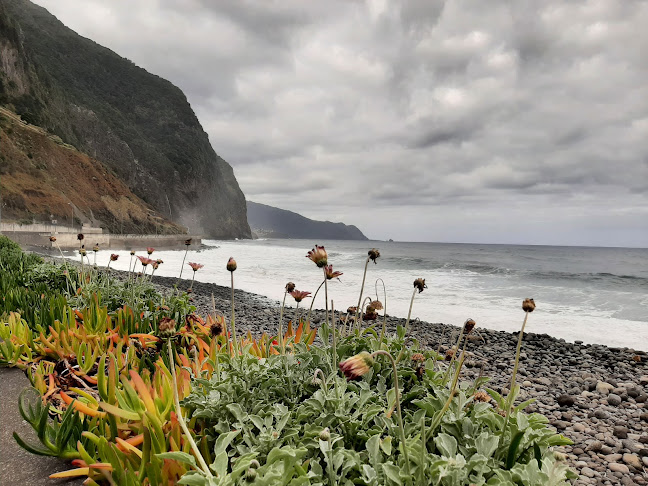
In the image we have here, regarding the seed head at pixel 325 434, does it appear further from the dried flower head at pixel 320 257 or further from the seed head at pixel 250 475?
the dried flower head at pixel 320 257

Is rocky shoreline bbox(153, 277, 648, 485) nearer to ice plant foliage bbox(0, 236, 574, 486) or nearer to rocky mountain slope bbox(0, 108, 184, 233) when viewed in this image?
ice plant foliage bbox(0, 236, 574, 486)

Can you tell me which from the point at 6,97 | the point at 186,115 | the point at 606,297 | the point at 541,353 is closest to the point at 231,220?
the point at 186,115

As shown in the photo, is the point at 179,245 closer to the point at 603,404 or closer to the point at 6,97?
the point at 6,97

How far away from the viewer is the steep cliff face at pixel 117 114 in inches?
1922

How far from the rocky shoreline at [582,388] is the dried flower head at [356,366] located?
890 mm

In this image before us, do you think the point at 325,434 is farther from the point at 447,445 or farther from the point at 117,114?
the point at 117,114

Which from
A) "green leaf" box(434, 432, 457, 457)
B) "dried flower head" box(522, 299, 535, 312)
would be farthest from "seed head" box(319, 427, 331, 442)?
"dried flower head" box(522, 299, 535, 312)

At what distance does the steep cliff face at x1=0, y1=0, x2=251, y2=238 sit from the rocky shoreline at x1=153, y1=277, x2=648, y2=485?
55.7 metres

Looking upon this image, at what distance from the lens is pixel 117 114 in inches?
3127

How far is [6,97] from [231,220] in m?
60.0

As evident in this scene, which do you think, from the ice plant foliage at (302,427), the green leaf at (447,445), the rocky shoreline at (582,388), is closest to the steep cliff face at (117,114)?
the rocky shoreline at (582,388)

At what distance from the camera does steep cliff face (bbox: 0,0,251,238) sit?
48812 millimetres

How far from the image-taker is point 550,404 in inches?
153

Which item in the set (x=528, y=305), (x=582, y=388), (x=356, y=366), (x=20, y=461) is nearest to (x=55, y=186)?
(x=20, y=461)
